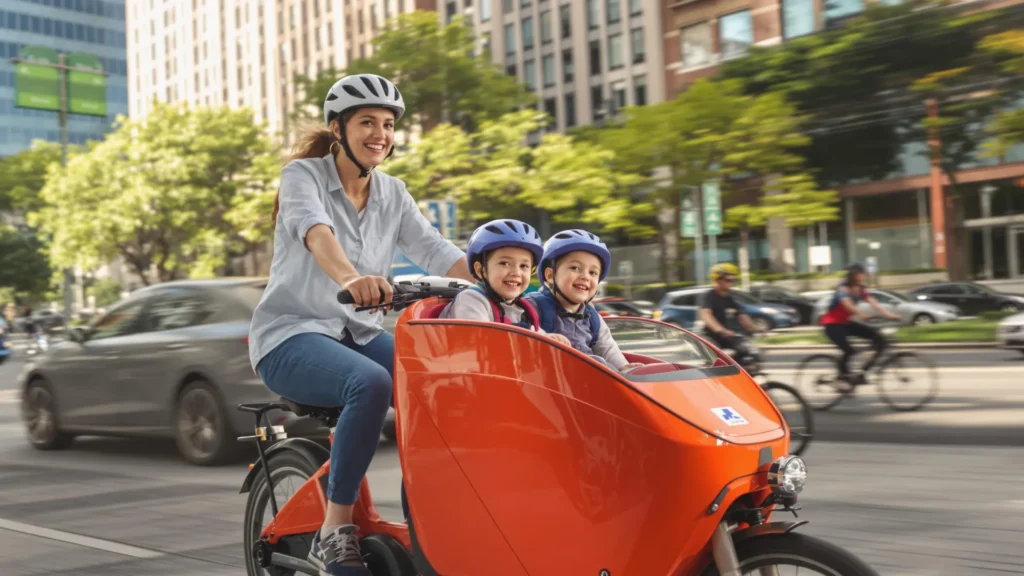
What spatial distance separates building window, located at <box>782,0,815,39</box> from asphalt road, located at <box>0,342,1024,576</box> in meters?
33.6

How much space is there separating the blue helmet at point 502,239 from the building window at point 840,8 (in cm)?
3251

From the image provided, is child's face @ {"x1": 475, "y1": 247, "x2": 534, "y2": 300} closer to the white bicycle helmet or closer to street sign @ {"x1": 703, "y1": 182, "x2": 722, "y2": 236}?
the white bicycle helmet

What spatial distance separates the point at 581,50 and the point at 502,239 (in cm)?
5923

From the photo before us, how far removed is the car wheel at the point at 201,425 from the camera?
8.98 meters

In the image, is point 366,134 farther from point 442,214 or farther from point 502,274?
point 442,214

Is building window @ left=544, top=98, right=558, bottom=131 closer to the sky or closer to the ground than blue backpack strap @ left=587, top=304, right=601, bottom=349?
closer to the sky

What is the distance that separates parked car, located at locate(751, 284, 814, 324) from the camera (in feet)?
112

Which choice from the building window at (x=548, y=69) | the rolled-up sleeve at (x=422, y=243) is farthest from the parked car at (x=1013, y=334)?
the building window at (x=548, y=69)

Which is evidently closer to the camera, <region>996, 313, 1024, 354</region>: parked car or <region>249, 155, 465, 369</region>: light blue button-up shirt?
<region>249, 155, 465, 369</region>: light blue button-up shirt

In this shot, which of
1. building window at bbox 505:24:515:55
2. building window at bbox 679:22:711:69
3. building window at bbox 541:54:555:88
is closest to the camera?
building window at bbox 679:22:711:69

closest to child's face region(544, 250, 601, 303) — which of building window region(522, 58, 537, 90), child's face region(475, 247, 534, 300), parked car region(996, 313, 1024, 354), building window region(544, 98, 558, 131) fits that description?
child's face region(475, 247, 534, 300)

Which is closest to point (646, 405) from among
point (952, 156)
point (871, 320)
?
point (871, 320)

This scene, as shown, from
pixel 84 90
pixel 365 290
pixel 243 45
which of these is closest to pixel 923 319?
pixel 365 290

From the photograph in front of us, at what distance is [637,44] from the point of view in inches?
2282
